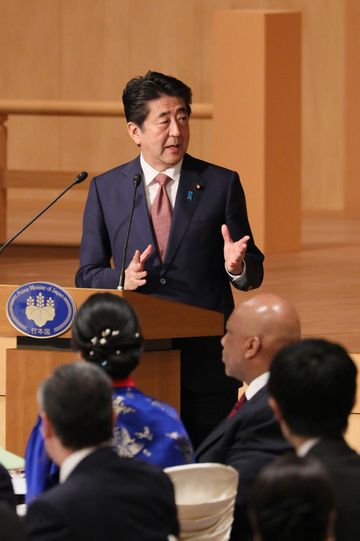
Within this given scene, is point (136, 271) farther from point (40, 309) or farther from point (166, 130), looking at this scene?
point (166, 130)

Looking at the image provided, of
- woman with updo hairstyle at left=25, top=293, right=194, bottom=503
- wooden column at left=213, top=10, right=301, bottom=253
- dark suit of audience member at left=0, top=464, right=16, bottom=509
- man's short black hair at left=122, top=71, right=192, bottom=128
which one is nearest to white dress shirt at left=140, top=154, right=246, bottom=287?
man's short black hair at left=122, top=71, right=192, bottom=128

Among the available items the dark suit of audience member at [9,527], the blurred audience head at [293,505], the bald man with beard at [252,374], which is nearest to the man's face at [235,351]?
the bald man with beard at [252,374]

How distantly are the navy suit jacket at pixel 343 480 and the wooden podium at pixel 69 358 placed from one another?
1411 millimetres

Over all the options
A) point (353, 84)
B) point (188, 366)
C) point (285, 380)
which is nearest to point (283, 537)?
point (285, 380)

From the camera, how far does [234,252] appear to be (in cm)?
404

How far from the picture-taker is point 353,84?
37.6 feet

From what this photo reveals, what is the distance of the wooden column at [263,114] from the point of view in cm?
899

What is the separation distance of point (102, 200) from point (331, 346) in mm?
1763

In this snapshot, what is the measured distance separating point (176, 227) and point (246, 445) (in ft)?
3.64

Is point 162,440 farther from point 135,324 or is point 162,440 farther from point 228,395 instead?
point 228,395

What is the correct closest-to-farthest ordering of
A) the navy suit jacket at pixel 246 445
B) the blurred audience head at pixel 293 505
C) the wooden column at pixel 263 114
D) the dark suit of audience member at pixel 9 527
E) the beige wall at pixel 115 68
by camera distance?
the blurred audience head at pixel 293 505 → the dark suit of audience member at pixel 9 527 → the navy suit jacket at pixel 246 445 → the wooden column at pixel 263 114 → the beige wall at pixel 115 68

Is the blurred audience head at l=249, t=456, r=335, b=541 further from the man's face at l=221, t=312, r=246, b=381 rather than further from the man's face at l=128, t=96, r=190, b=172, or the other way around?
the man's face at l=128, t=96, r=190, b=172

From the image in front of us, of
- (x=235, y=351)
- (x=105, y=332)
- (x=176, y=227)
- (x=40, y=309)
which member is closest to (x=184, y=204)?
(x=176, y=227)

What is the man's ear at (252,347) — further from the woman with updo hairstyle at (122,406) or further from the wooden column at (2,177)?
the wooden column at (2,177)
